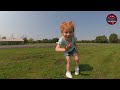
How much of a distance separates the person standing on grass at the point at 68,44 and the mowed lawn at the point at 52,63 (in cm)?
8

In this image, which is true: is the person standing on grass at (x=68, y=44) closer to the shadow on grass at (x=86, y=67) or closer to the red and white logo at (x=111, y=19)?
the shadow on grass at (x=86, y=67)

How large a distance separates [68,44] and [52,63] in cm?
49

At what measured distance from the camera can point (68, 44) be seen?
7094mm

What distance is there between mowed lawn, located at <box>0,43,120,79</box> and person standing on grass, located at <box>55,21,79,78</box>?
0.08 meters

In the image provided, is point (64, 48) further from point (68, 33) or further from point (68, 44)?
point (68, 33)

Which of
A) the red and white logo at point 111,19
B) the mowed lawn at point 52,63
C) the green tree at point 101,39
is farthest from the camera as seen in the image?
the green tree at point 101,39

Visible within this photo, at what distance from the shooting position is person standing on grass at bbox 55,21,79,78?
7.00 metres

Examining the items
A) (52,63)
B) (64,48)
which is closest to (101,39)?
(64,48)

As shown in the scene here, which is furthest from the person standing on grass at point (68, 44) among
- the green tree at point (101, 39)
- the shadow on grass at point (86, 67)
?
the green tree at point (101, 39)

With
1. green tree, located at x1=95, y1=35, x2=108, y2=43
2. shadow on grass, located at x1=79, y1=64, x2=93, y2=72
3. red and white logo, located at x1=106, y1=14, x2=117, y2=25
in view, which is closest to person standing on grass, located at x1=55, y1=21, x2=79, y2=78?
shadow on grass, located at x1=79, y1=64, x2=93, y2=72

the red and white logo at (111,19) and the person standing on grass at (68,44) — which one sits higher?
the red and white logo at (111,19)

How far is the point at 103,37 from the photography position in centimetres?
721

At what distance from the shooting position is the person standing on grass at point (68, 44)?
700 cm
